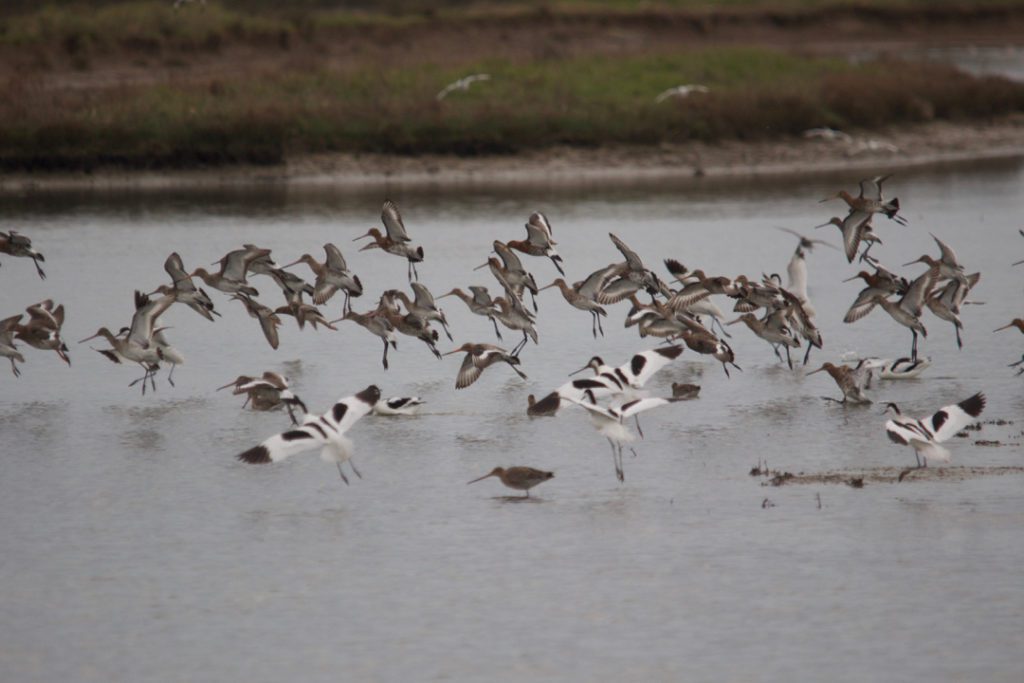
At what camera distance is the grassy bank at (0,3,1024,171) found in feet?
107

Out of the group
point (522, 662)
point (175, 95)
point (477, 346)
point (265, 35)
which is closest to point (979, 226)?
point (477, 346)

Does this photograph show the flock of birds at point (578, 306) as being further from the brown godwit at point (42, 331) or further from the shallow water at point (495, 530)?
the shallow water at point (495, 530)

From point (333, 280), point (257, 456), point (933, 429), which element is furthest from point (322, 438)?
point (333, 280)

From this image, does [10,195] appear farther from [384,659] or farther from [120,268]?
[384,659]

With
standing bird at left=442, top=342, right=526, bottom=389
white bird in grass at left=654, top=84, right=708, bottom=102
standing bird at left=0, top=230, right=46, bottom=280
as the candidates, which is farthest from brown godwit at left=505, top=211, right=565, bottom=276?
white bird in grass at left=654, top=84, right=708, bottom=102

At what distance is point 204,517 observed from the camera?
38.3 ft

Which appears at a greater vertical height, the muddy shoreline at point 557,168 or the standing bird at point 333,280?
the muddy shoreline at point 557,168

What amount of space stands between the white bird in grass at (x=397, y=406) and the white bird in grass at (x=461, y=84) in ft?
64.2

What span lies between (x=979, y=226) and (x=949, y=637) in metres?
19.3

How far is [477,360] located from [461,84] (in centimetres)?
1945

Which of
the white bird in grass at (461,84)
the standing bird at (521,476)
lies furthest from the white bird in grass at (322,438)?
the white bird in grass at (461,84)

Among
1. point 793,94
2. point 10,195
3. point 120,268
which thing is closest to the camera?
point 120,268

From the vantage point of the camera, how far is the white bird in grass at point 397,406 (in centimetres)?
1429

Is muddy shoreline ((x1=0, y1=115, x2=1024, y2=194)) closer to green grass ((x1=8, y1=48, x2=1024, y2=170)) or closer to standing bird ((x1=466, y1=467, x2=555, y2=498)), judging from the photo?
green grass ((x1=8, y1=48, x2=1024, y2=170))
